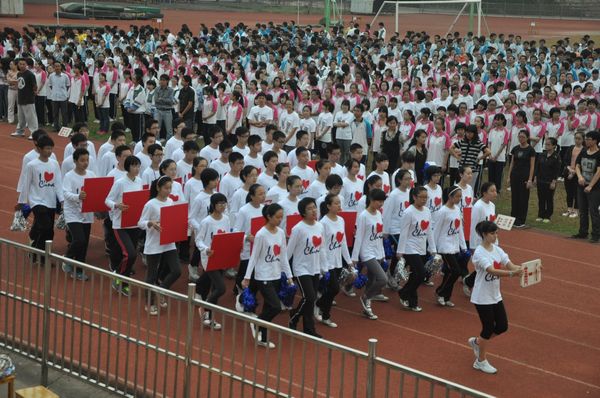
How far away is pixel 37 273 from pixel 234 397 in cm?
224

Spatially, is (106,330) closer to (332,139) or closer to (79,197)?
(79,197)

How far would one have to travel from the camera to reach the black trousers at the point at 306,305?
33.6ft

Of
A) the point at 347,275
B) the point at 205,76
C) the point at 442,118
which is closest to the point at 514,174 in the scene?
the point at 442,118

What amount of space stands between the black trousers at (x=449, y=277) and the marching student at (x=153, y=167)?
397 centimetres

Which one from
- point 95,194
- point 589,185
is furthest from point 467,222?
point 95,194

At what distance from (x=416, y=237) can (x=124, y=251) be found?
356 cm

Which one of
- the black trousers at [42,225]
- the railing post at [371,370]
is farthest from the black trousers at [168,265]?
the railing post at [371,370]

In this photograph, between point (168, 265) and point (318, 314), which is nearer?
point (168, 265)

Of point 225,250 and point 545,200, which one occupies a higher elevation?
point 545,200

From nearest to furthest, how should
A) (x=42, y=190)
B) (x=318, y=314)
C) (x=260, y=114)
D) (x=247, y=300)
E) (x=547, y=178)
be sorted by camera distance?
(x=247, y=300) → (x=318, y=314) → (x=42, y=190) → (x=547, y=178) → (x=260, y=114)

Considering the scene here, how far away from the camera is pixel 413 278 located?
11594 mm

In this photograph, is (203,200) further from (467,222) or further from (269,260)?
(467,222)

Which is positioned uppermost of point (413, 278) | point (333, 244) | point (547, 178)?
point (547, 178)

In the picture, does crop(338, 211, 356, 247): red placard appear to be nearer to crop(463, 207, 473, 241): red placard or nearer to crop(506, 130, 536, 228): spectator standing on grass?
crop(463, 207, 473, 241): red placard
